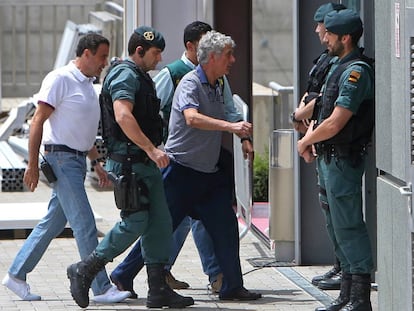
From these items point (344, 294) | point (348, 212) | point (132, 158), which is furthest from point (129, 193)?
point (344, 294)

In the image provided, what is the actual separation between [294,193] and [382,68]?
2815mm

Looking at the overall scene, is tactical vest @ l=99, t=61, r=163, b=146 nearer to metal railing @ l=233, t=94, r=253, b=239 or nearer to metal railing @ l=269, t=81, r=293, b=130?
metal railing @ l=233, t=94, r=253, b=239

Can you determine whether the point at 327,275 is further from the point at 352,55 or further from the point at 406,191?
the point at 406,191

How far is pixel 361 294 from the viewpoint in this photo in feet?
24.6

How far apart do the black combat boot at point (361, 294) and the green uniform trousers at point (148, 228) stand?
3.92ft

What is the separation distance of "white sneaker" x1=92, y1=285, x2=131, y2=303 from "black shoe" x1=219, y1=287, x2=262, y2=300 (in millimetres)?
646

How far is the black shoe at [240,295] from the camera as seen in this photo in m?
8.29

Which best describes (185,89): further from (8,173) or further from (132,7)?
(8,173)

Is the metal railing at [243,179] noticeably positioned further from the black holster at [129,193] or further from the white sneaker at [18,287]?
the white sneaker at [18,287]

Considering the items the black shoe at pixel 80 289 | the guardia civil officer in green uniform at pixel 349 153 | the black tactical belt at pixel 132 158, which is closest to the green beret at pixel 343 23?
the guardia civil officer in green uniform at pixel 349 153

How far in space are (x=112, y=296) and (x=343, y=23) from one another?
2245mm

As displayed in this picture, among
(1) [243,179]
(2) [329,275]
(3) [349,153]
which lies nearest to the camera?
(3) [349,153]

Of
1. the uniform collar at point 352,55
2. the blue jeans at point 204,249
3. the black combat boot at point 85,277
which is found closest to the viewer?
the uniform collar at point 352,55

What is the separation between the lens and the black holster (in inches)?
303
